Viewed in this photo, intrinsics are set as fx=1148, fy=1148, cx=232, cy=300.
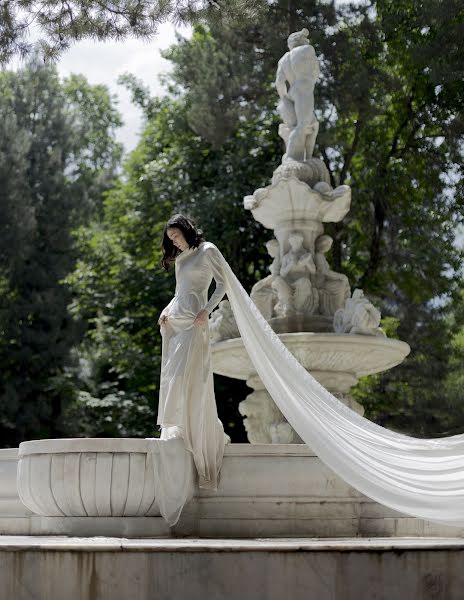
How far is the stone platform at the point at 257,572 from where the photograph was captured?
255 inches

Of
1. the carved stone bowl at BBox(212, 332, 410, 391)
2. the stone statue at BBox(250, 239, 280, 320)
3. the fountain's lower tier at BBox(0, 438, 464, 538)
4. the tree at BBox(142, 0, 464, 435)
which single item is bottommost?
the fountain's lower tier at BBox(0, 438, 464, 538)

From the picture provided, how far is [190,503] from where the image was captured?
8.57 meters

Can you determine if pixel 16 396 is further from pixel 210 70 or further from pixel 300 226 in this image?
pixel 300 226

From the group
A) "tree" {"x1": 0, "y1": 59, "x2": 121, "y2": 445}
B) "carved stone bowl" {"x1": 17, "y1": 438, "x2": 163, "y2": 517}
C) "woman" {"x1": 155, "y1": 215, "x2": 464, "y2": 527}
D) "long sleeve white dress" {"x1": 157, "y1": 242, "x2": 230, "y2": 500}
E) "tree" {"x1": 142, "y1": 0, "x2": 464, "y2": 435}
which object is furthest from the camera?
"tree" {"x1": 0, "y1": 59, "x2": 121, "y2": 445}

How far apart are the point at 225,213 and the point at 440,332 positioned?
5.40 m

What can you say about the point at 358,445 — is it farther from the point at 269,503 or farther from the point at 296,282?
the point at 296,282

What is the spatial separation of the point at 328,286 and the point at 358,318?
1101 mm

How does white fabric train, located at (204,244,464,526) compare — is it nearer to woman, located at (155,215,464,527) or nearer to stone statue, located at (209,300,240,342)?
woman, located at (155,215,464,527)

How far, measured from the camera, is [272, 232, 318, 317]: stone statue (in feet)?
42.5

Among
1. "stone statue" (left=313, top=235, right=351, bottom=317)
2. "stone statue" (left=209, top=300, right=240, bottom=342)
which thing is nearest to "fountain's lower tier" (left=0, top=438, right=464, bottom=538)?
"stone statue" (left=209, top=300, right=240, bottom=342)

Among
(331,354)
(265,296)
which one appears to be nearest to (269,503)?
(331,354)

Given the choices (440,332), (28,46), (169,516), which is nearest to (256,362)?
(169,516)

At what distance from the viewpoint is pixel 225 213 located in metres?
25.6

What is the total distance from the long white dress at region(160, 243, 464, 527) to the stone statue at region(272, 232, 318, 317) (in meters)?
4.04
